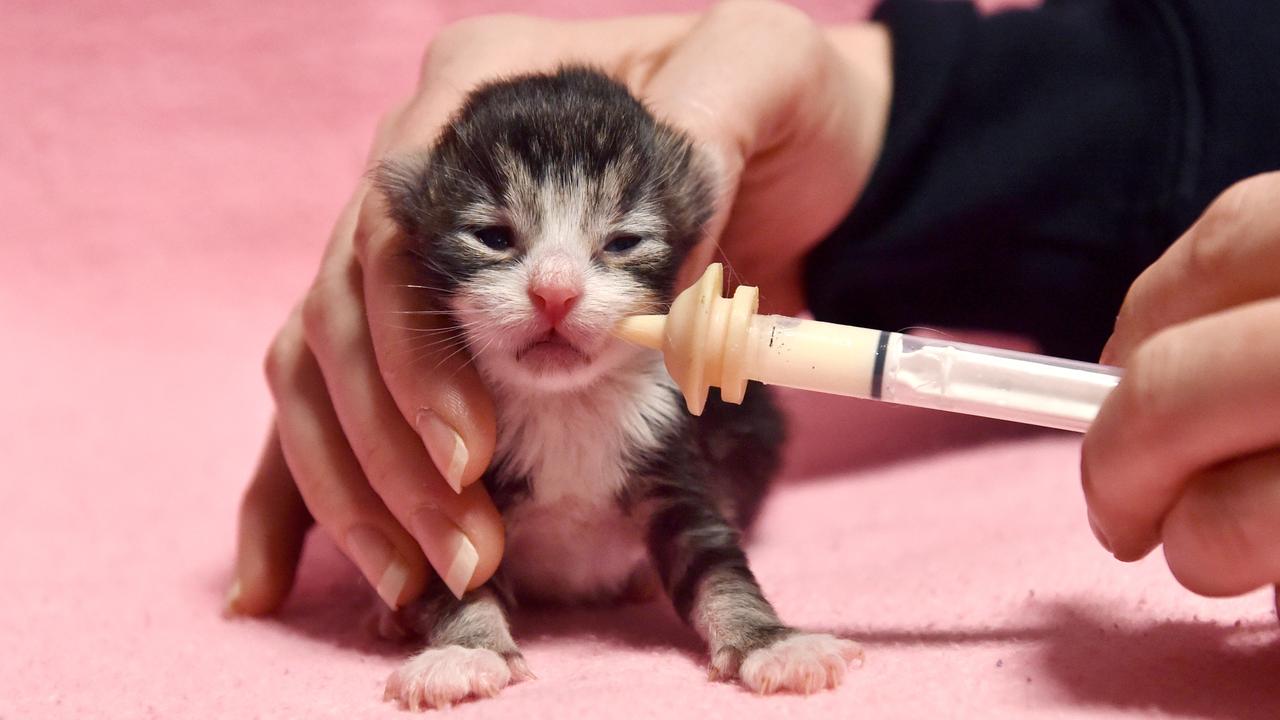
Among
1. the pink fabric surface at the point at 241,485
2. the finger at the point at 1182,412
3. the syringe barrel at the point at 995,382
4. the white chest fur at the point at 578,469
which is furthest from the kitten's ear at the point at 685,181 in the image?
the finger at the point at 1182,412

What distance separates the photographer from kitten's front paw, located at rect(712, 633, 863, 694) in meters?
1.30

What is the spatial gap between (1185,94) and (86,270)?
2.97 meters

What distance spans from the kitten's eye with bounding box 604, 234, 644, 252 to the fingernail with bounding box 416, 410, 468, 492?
0.34 m

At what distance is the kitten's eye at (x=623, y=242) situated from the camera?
1601mm

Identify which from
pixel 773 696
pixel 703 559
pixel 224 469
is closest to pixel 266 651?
pixel 703 559

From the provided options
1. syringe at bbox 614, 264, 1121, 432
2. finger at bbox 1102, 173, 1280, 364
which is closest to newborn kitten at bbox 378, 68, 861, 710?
syringe at bbox 614, 264, 1121, 432

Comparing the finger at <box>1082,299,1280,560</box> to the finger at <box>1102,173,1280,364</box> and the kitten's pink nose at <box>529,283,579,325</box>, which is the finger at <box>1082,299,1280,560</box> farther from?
the kitten's pink nose at <box>529,283,579,325</box>

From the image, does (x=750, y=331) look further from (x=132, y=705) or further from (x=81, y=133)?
(x=81, y=133)

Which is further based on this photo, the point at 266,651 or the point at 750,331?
the point at 266,651

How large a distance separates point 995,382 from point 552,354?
57 centimetres

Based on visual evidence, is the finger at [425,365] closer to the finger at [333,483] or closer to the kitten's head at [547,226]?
the kitten's head at [547,226]

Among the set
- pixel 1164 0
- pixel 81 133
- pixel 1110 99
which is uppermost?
pixel 1164 0

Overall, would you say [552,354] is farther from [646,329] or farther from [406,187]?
[406,187]

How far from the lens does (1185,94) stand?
7.75 feet
